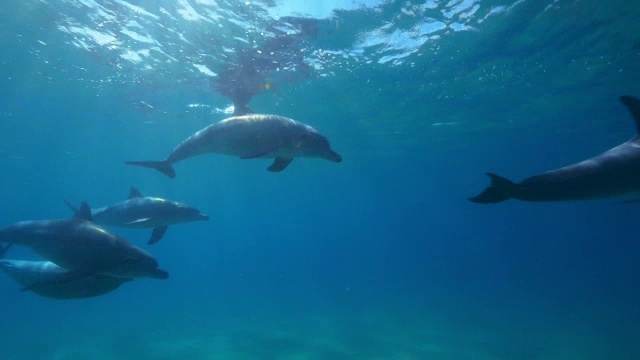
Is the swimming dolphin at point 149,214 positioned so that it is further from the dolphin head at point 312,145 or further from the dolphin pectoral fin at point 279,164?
the dolphin head at point 312,145

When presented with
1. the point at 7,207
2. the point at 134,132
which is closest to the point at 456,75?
the point at 134,132

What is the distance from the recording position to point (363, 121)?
27.2 meters

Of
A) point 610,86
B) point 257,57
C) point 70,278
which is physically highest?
point 610,86

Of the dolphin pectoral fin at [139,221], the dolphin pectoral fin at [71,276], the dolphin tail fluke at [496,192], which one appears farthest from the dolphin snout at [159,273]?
the dolphin tail fluke at [496,192]

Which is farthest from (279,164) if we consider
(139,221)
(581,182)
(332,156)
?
(139,221)

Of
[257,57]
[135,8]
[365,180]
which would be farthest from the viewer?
[365,180]

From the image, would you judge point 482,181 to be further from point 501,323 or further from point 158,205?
point 158,205

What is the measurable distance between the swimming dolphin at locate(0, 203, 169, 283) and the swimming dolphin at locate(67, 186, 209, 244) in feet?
8.99

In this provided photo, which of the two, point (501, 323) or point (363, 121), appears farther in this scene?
point (363, 121)

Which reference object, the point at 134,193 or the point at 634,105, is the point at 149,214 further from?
the point at 634,105

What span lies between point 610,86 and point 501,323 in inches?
564

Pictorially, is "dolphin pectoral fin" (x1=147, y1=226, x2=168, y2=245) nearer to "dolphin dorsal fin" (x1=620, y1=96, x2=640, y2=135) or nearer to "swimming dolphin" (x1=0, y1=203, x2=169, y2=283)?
"swimming dolphin" (x1=0, y1=203, x2=169, y2=283)

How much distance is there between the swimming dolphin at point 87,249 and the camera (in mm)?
5152

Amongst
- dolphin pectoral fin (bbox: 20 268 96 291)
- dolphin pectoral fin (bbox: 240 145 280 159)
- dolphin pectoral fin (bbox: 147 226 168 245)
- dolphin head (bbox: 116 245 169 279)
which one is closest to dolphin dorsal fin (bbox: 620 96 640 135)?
dolphin pectoral fin (bbox: 240 145 280 159)
